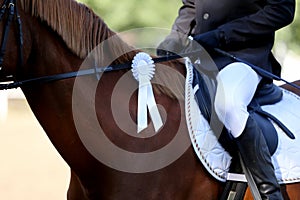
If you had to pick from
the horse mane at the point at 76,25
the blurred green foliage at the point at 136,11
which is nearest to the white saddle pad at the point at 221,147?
the horse mane at the point at 76,25

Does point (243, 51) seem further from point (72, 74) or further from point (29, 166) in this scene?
point (29, 166)

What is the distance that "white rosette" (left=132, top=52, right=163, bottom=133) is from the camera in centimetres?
363

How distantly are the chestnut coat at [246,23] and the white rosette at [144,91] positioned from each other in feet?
1.63

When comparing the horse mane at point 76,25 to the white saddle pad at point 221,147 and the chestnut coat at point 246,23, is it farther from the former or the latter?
the chestnut coat at point 246,23

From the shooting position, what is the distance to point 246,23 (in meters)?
3.94

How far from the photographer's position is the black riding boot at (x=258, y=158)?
3732 millimetres

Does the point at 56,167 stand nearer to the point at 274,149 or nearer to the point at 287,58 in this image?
the point at 274,149

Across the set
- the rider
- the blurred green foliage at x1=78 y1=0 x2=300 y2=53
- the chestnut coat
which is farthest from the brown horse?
the blurred green foliage at x1=78 y1=0 x2=300 y2=53

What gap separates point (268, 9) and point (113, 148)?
1222mm

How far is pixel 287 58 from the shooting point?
22.5m

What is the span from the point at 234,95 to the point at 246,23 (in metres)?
0.48

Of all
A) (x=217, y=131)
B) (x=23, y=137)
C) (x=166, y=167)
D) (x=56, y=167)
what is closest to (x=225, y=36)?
(x=217, y=131)

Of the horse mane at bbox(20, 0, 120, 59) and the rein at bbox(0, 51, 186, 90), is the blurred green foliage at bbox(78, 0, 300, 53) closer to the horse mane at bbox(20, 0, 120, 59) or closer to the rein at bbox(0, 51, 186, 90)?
the rein at bbox(0, 51, 186, 90)

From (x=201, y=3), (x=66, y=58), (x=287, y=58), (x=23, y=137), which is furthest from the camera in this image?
(x=287, y=58)
